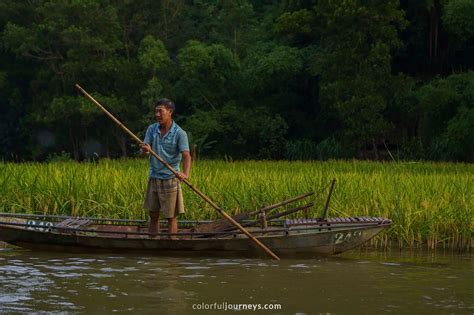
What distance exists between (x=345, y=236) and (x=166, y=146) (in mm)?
2020

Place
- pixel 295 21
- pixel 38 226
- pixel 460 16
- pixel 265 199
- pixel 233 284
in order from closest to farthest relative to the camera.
Answer: pixel 233 284 < pixel 38 226 < pixel 265 199 < pixel 460 16 < pixel 295 21

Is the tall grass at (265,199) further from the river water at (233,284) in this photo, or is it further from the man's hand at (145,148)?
the man's hand at (145,148)

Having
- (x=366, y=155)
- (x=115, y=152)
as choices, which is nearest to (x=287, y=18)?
(x=366, y=155)

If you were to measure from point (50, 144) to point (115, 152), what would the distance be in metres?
2.83

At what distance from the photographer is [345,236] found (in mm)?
10008

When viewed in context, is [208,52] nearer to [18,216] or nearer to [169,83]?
[169,83]

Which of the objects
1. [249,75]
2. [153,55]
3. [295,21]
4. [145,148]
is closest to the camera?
[145,148]

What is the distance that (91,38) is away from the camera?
37.5 m

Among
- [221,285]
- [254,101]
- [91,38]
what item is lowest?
[221,285]

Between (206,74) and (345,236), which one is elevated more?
(206,74)

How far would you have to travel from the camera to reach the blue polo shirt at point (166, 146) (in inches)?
393

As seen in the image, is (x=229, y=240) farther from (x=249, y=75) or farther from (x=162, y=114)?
(x=249, y=75)

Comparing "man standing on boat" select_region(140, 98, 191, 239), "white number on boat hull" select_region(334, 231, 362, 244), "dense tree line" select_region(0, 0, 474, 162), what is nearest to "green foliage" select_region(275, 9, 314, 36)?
"dense tree line" select_region(0, 0, 474, 162)

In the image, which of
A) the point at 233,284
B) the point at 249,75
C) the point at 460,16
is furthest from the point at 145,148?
the point at 249,75
